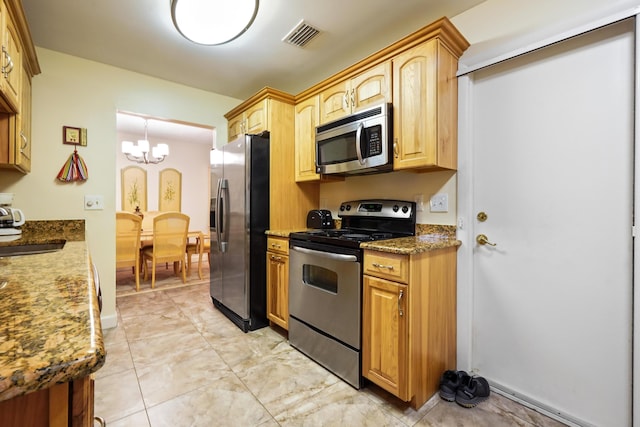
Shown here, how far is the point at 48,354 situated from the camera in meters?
0.46

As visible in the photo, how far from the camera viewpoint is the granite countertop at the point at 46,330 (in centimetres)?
42

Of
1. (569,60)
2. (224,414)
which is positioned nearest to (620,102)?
(569,60)

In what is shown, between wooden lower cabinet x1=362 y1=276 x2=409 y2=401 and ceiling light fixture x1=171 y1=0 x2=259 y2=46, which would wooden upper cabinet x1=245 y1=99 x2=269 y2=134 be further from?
wooden lower cabinet x1=362 y1=276 x2=409 y2=401

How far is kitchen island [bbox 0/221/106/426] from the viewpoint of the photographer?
1.37ft

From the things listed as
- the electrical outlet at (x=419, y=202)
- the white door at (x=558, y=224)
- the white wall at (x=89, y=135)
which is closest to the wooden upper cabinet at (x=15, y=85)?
the white wall at (x=89, y=135)

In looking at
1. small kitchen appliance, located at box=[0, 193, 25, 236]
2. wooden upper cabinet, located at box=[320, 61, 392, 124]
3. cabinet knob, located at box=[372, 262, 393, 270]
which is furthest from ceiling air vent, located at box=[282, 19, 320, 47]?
small kitchen appliance, located at box=[0, 193, 25, 236]

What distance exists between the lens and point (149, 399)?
166 centimetres

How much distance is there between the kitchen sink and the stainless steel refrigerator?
1.18 meters

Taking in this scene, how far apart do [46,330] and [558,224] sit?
2.02m

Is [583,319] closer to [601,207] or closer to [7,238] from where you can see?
[601,207]

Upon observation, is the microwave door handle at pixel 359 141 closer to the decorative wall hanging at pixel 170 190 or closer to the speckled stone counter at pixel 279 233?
the speckled stone counter at pixel 279 233

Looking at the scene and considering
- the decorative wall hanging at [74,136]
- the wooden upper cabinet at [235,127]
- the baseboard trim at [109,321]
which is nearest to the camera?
the decorative wall hanging at [74,136]

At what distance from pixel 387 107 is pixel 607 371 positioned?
1.77 metres

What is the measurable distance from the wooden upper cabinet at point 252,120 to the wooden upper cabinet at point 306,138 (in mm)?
288
